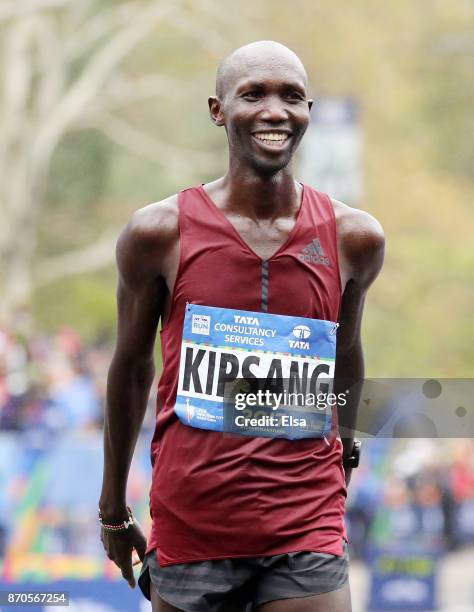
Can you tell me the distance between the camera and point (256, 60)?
3623 millimetres

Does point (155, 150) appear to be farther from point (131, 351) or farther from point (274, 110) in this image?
point (274, 110)

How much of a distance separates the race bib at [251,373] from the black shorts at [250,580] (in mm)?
337

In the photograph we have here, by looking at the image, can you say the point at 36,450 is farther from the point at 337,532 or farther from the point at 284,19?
the point at 284,19

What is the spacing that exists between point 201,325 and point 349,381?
2.26ft

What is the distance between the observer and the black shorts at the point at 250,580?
347 cm

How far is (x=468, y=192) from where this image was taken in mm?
25422

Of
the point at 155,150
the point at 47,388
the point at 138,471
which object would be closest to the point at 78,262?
the point at 155,150

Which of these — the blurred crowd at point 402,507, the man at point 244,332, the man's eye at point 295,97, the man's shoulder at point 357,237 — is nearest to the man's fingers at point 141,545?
the man at point 244,332

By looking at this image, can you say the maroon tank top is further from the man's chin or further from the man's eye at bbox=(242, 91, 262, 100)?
the man's eye at bbox=(242, 91, 262, 100)

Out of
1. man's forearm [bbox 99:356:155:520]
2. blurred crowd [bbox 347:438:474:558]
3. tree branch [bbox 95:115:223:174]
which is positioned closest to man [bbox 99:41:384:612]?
man's forearm [bbox 99:356:155:520]

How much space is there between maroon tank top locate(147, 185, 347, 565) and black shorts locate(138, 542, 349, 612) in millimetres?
28

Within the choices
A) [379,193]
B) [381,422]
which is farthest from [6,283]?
[381,422]

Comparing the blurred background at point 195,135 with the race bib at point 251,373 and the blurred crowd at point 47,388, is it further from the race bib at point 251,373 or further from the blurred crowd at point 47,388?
the race bib at point 251,373

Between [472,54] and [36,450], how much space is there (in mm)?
18918
